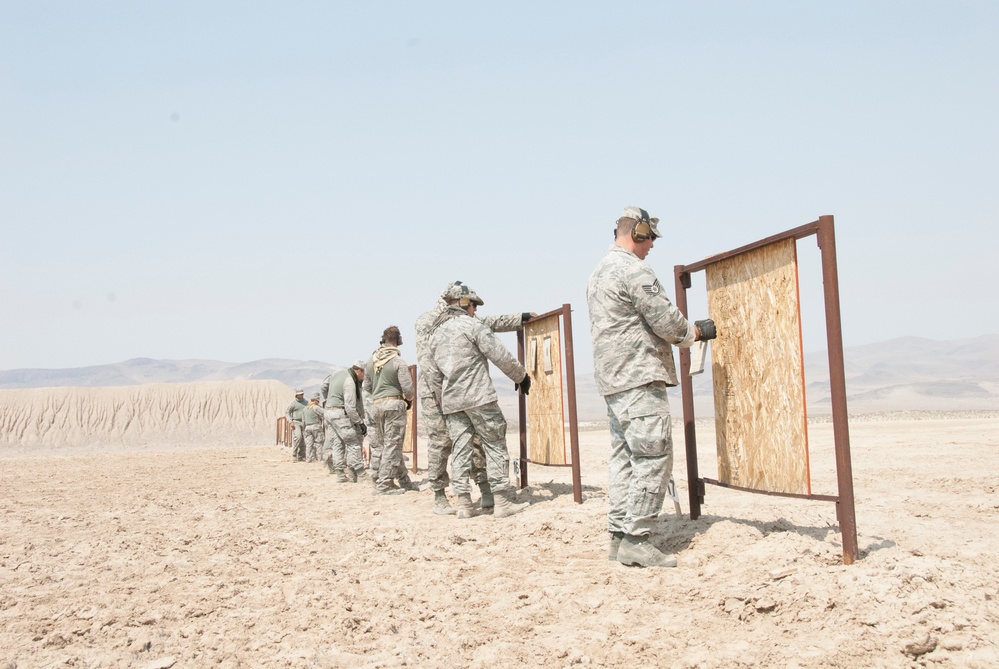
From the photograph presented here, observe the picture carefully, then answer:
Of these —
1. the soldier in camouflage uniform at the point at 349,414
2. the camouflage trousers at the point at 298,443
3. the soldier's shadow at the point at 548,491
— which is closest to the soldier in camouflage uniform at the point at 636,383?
the soldier's shadow at the point at 548,491

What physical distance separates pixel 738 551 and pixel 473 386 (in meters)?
3.21

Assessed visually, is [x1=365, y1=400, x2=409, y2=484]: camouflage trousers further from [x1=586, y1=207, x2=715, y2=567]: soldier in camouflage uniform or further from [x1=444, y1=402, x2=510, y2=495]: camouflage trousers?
[x1=586, y1=207, x2=715, y2=567]: soldier in camouflage uniform

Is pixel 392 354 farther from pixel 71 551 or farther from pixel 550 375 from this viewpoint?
Result: pixel 71 551

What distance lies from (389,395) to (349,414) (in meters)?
2.62

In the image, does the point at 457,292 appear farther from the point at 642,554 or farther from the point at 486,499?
the point at 642,554

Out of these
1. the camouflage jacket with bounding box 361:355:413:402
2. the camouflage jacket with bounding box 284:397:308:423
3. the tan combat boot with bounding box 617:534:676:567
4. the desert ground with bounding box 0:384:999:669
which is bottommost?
the desert ground with bounding box 0:384:999:669

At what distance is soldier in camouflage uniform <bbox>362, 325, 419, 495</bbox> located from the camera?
1009 cm

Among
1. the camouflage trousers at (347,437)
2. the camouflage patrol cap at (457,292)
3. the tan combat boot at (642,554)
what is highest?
the camouflage patrol cap at (457,292)

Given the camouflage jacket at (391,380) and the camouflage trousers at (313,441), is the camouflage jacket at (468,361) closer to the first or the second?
the camouflage jacket at (391,380)

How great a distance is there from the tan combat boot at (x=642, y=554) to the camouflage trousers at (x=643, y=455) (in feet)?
0.19

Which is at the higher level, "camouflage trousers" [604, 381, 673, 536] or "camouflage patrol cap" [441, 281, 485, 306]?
"camouflage patrol cap" [441, 281, 485, 306]

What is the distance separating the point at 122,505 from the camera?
403 inches

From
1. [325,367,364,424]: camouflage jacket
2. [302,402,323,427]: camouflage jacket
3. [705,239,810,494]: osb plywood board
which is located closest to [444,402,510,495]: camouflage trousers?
[705,239,810,494]: osb plywood board

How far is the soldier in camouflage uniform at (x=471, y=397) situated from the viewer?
→ 763cm
